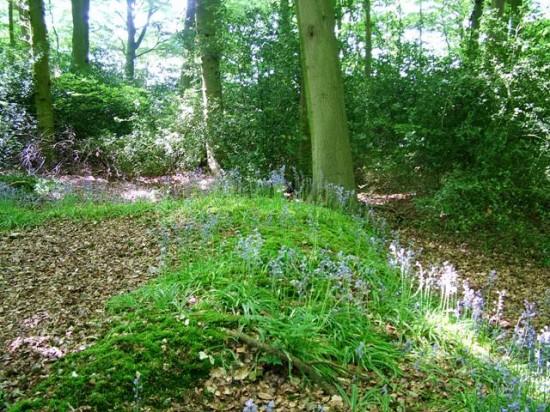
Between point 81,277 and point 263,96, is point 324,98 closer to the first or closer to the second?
point 263,96

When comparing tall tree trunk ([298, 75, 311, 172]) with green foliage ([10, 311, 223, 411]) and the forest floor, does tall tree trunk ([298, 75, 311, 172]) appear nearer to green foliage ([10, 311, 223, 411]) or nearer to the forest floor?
the forest floor

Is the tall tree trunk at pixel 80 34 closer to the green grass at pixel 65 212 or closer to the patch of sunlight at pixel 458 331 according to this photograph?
the green grass at pixel 65 212

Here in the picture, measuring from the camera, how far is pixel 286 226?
17.5 ft

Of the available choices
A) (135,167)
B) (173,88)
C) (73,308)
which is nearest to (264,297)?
(73,308)

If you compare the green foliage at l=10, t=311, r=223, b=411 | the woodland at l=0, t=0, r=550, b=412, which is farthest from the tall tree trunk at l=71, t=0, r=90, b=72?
the green foliage at l=10, t=311, r=223, b=411

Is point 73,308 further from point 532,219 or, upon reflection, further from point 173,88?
point 173,88

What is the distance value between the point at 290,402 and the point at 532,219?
6.52 m

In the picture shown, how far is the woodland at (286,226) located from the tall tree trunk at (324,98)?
32 millimetres

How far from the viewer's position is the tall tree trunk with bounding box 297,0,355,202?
22.1 ft

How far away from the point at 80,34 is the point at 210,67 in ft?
27.3

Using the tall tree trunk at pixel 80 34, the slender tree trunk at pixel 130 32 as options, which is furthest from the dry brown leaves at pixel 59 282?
the slender tree trunk at pixel 130 32

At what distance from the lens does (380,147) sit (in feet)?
28.1

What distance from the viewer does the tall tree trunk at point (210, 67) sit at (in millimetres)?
9947

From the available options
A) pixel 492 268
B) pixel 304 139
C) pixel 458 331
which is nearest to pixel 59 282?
pixel 458 331
